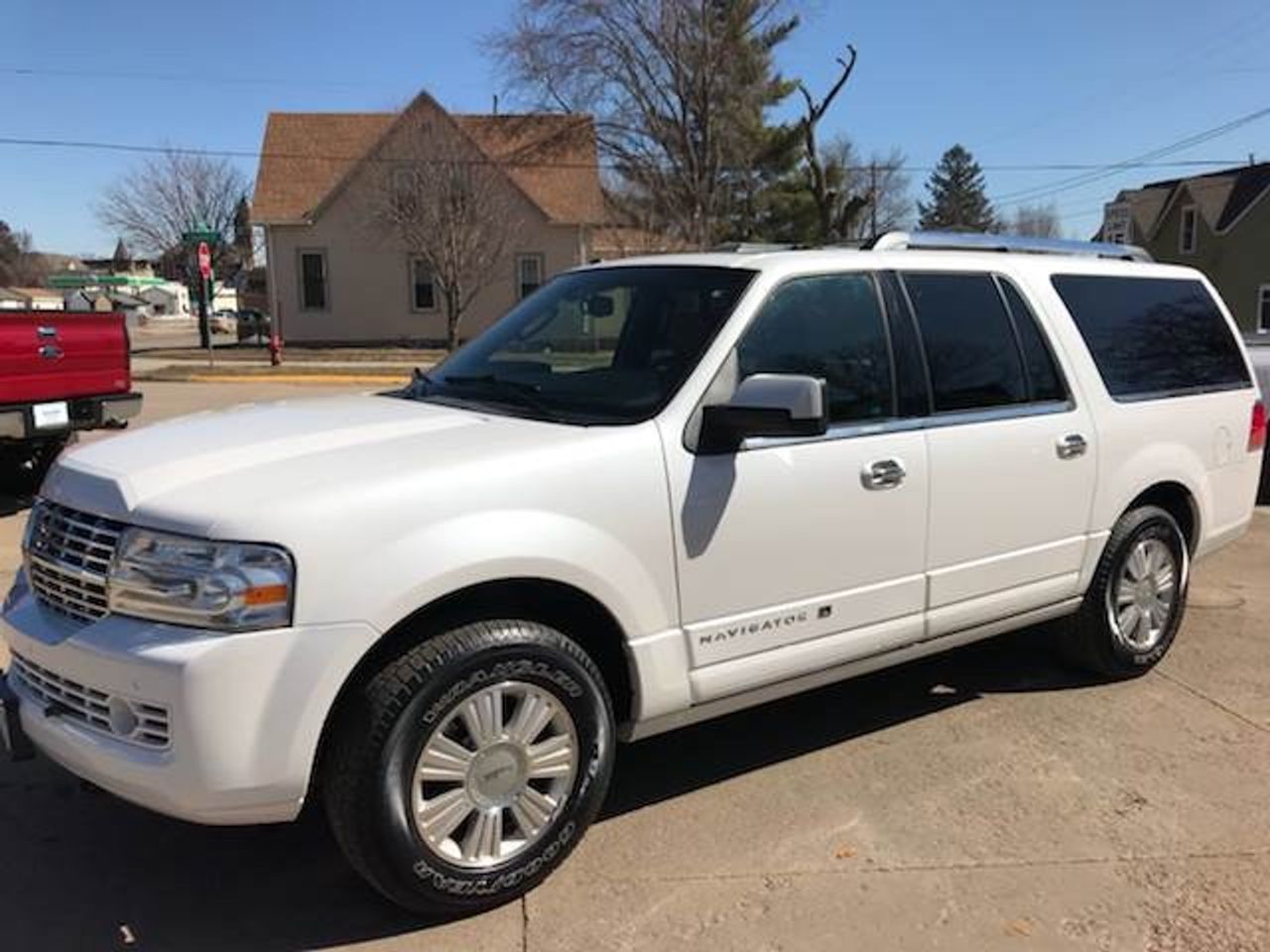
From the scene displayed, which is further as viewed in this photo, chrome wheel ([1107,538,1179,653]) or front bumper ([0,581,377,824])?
chrome wheel ([1107,538,1179,653])

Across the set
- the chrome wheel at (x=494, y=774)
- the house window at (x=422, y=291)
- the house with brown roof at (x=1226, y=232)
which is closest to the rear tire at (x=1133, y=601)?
the chrome wheel at (x=494, y=774)

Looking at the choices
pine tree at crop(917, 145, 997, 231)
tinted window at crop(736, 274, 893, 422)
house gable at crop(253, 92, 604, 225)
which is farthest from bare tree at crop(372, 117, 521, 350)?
pine tree at crop(917, 145, 997, 231)

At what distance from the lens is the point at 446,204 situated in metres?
31.6

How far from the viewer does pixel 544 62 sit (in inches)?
1384

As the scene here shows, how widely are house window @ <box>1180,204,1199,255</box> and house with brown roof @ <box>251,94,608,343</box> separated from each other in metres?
26.4

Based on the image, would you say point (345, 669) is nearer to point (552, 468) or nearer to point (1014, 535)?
point (552, 468)

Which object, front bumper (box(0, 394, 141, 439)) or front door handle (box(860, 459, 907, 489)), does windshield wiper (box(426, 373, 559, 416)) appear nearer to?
front door handle (box(860, 459, 907, 489))

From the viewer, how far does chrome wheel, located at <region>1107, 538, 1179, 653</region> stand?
5.16m

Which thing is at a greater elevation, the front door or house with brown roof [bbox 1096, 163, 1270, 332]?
house with brown roof [bbox 1096, 163, 1270, 332]

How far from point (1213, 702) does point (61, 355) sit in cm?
795

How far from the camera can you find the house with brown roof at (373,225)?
113 ft

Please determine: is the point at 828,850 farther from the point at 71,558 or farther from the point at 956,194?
the point at 956,194

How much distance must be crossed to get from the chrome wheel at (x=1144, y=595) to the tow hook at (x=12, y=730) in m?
4.18

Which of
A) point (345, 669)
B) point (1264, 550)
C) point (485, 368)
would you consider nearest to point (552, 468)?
point (345, 669)
